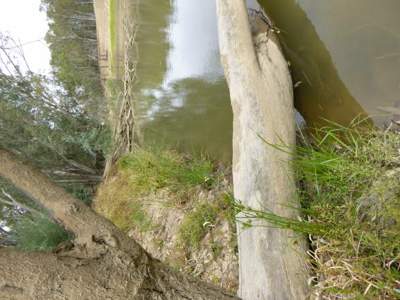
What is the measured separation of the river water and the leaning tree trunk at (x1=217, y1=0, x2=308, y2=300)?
8.7 inches

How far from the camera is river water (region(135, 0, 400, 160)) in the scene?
97.7 inches

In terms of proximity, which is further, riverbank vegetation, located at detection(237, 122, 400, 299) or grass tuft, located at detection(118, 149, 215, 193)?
grass tuft, located at detection(118, 149, 215, 193)

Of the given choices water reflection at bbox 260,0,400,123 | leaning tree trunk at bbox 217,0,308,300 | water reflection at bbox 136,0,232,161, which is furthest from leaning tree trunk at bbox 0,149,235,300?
water reflection at bbox 136,0,232,161

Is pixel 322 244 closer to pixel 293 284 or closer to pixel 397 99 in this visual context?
pixel 293 284

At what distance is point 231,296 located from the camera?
65.7 inches

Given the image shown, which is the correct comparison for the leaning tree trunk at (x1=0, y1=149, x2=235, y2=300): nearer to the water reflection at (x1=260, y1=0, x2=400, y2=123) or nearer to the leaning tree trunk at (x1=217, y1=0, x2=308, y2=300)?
the leaning tree trunk at (x1=217, y1=0, x2=308, y2=300)

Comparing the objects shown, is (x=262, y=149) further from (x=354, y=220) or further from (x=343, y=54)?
(x=343, y=54)

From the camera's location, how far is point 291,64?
2812 mm

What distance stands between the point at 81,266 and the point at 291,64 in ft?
6.45

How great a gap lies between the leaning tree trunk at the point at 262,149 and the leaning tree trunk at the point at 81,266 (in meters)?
0.35

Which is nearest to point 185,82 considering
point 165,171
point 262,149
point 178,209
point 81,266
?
point 165,171

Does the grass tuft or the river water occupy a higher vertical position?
the river water

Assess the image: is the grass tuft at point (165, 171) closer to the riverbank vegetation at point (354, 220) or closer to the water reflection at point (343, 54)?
the water reflection at point (343, 54)

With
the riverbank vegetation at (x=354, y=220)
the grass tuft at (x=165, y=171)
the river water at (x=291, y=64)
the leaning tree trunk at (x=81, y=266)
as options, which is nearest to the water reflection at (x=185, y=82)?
the river water at (x=291, y=64)
